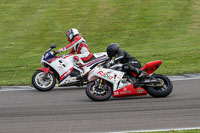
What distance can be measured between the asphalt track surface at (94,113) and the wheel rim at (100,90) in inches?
9.0

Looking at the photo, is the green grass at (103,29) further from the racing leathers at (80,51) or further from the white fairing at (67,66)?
the racing leathers at (80,51)

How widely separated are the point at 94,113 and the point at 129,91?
165 centimetres

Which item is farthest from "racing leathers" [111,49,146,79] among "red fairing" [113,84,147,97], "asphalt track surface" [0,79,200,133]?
"asphalt track surface" [0,79,200,133]

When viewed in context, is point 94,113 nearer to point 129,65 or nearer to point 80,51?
point 129,65

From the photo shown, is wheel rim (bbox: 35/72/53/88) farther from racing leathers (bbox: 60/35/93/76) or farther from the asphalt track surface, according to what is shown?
racing leathers (bbox: 60/35/93/76)

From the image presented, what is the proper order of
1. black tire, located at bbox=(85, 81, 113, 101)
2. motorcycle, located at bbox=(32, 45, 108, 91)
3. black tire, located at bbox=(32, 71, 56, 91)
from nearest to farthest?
black tire, located at bbox=(85, 81, 113, 101) < black tire, located at bbox=(32, 71, 56, 91) < motorcycle, located at bbox=(32, 45, 108, 91)


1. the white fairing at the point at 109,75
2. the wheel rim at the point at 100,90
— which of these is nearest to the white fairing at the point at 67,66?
the white fairing at the point at 109,75

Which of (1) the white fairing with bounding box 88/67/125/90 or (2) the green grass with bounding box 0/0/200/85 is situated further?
(2) the green grass with bounding box 0/0/200/85

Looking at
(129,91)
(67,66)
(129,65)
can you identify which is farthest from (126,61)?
(67,66)

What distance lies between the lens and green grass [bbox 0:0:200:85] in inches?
735

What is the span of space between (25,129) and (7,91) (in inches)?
206

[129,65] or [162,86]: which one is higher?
[129,65]

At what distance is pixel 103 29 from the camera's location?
26.7m

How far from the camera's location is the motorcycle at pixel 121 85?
10398 millimetres
